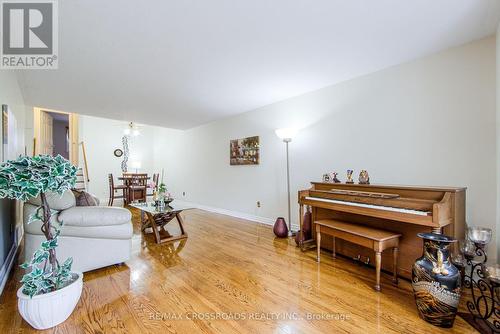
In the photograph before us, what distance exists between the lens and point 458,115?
2.14m

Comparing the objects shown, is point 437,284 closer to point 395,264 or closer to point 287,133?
point 395,264

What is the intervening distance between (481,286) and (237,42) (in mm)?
2675

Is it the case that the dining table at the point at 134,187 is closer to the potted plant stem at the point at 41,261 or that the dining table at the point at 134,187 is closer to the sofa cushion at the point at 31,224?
the sofa cushion at the point at 31,224

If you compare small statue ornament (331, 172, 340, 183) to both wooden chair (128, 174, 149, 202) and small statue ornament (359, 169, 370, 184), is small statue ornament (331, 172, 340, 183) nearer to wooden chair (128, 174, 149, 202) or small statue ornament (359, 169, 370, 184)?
small statue ornament (359, 169, 370, 184)

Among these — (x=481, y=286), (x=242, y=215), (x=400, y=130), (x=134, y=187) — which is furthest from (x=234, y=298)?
(x=134, y=187)

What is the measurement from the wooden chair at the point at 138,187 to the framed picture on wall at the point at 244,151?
2755 millimetres

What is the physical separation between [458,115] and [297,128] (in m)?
1.91

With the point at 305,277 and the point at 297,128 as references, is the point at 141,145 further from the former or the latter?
the point at 305,277

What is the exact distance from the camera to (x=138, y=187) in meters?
5.91

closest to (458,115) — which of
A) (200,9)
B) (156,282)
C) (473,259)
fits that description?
(473,259)

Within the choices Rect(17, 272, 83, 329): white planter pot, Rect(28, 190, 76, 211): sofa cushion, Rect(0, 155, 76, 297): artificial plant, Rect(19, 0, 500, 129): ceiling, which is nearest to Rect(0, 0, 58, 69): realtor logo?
Rect(19, 0, 500, 129): ceiling

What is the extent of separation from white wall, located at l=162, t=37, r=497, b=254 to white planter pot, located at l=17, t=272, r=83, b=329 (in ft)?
9.52

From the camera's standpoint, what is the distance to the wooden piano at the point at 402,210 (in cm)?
177

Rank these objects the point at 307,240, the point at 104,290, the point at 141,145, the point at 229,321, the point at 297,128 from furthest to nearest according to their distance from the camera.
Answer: the point at 141,145
the point at 297,128
the point at 307,240
the point at 104,290
the point at 229,321
